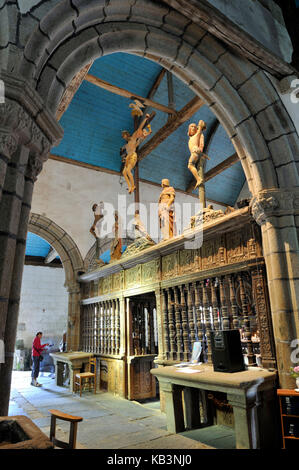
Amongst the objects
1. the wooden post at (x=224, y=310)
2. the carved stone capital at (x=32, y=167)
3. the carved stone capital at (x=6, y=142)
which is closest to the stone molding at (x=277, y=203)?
the wooden post at (x=224, y=310)

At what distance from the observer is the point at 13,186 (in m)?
2.23

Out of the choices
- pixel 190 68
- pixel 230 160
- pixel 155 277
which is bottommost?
pixel 155 277

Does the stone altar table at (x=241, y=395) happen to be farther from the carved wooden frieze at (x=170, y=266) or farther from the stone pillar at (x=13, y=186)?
the stone pillar at (x=13, y=186)

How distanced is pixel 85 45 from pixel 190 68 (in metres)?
1.43

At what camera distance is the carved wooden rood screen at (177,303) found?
3547mm

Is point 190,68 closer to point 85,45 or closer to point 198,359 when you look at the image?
point 85,45

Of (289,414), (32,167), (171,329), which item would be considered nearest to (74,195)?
(171,329)

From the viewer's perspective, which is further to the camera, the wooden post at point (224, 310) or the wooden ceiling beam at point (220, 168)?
the wooden ceiling beam at point (220, 168)

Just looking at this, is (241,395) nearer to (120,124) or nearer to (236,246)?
(236,246)

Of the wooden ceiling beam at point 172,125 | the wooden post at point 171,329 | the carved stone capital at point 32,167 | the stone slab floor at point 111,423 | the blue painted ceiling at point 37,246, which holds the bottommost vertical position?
the stone slab floor at point 111,423

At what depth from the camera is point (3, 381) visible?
2008 mm

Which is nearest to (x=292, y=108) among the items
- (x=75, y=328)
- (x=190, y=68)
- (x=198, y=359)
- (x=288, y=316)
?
(x=190, y=68)

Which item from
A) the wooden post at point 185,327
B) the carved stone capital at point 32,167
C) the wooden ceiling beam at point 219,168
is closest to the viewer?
the carved stone capital at point 32,167

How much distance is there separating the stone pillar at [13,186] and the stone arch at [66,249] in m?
5.83
